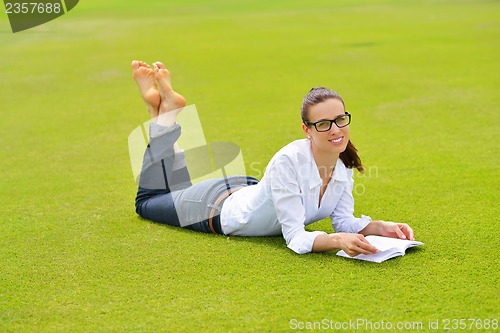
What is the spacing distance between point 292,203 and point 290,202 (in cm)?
1

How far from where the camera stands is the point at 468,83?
381 inches

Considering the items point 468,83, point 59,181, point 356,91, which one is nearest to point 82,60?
point 356,91

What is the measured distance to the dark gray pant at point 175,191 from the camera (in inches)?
179

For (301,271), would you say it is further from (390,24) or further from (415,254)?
(390,24)

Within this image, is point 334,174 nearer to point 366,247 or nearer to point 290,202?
point 290,202

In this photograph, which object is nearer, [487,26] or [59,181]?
[59,181]

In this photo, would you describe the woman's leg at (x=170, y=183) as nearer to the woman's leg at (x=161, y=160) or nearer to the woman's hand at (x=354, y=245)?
the woman's leg at (x=161, y=160)

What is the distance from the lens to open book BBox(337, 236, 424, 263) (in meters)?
3.99

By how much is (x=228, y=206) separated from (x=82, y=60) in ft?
31.5

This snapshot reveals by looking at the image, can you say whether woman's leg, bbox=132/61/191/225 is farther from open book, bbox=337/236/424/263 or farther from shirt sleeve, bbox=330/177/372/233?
open book, bbox=337/236/424/263

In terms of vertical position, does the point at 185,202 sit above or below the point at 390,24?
above

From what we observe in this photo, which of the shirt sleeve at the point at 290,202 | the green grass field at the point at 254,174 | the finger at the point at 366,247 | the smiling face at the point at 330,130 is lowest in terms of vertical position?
the green grass field at the point at 254,174

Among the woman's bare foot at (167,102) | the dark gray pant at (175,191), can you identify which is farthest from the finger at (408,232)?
the woman's bare foot at (167,102)

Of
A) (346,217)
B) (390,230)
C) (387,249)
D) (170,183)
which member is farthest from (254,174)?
(387,249)
